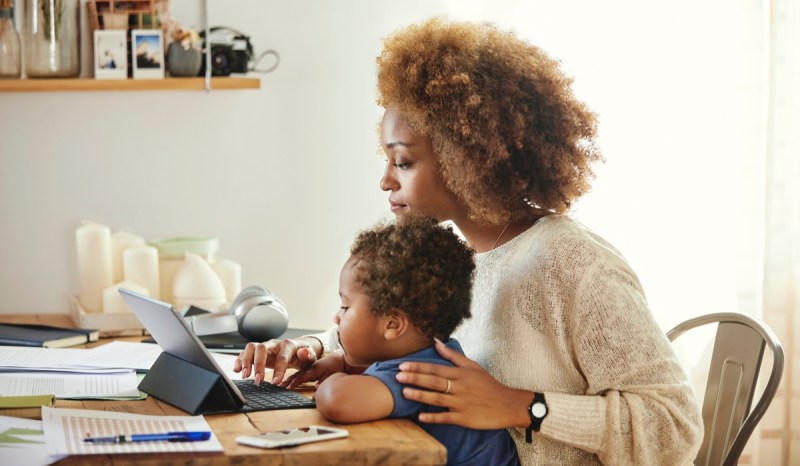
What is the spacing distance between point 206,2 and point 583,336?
1.89 metres

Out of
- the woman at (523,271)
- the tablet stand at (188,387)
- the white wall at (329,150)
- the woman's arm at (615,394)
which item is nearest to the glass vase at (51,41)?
the white wall at (329,150)

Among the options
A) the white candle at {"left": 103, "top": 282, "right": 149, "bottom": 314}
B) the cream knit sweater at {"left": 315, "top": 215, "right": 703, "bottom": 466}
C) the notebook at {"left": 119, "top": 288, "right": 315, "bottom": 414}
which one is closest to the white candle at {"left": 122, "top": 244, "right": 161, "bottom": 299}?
the white candle at {"left": 103, "top": 282, "right": 149, "bottom": 314}

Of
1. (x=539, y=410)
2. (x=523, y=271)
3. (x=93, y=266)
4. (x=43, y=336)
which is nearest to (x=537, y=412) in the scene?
(x=539, y=410)

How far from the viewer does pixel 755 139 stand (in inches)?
117

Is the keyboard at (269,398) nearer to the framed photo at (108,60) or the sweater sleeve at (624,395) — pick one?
the sweater sleeve at (624,395)

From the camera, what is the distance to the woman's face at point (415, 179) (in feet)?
5.47

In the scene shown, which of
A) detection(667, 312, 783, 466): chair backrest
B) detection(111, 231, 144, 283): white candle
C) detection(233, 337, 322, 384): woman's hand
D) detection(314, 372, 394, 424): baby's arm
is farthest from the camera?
detection(111, 231, 144, 283): white candle

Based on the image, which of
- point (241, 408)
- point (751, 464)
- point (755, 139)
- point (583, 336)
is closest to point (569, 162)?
point (583, 336)

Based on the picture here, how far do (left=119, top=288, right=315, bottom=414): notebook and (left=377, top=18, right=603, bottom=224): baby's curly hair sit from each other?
444 mm

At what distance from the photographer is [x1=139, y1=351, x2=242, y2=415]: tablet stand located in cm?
136

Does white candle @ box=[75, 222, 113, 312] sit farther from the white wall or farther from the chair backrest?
the chair backrest

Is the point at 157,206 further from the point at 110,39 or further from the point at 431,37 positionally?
the point at 431,37

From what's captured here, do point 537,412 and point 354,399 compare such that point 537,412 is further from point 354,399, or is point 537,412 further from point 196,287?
point 196,287

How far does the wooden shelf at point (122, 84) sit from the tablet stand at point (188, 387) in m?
1.45
